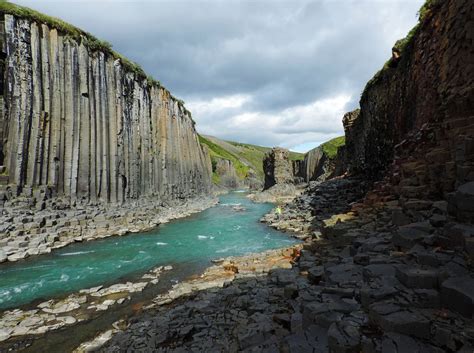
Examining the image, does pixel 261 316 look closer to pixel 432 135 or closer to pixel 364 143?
pixel 432 135

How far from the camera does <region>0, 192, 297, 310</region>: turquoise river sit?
42.4 ft

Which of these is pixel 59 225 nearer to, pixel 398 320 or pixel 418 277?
pixel 398 320

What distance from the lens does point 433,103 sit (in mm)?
12156

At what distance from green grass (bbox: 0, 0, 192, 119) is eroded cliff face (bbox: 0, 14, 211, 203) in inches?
15.8

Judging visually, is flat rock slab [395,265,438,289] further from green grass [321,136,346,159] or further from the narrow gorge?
green grass [321,136,346,159]

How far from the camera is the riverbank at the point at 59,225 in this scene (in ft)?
57.5

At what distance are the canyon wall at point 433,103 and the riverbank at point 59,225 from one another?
70.7ft

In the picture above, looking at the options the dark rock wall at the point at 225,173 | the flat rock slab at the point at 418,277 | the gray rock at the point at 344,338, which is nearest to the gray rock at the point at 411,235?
the flat rock slab at the point at 418,277

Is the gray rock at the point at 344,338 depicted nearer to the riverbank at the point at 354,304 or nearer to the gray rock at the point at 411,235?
the riverbank at the point at 354,304

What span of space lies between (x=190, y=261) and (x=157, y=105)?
2804 cm

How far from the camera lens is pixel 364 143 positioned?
1156 inches

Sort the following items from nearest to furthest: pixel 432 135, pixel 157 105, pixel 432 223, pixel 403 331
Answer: pixel 403 331, pixel 432 223, pixel 432 135, pixel 157 105

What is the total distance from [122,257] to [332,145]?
68347mm

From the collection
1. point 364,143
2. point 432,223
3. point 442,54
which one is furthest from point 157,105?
point 432,223
